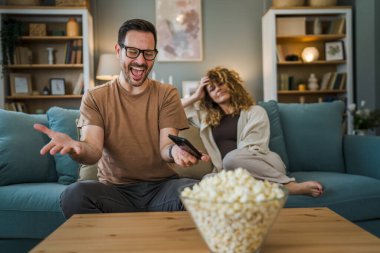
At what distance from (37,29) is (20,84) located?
653mm

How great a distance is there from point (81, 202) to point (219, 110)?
3.82 feet

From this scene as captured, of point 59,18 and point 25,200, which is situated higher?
point 59,18

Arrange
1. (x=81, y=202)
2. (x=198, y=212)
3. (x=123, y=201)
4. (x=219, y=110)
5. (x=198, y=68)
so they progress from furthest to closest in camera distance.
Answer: (x=198, y=68)
(x=219, y=110)
(x=123, y=201)
(x=81, y=202)
(x=198, y=212)

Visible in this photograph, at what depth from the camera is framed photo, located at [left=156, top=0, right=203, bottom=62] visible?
4.95 metres

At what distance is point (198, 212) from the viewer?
2.83ft

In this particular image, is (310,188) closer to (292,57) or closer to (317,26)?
(292,57)

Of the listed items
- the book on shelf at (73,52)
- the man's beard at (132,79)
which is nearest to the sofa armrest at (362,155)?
the man's beard at (132,79)

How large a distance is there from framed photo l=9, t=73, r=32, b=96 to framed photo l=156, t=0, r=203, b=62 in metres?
1.54

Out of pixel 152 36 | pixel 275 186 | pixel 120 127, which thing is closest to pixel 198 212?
pixel 275 186

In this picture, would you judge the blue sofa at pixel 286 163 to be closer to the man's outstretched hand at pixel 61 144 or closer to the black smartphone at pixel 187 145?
the man's outstretched hand at pixel 61 144

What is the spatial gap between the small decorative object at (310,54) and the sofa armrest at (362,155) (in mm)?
2401

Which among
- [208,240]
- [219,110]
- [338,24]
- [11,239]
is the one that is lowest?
[11,239]

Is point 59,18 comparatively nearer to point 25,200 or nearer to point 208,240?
point 25,200

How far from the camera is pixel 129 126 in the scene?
6.03 feet
